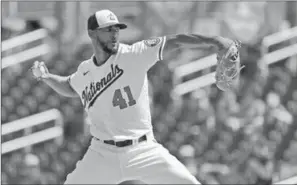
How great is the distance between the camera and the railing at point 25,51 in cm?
866

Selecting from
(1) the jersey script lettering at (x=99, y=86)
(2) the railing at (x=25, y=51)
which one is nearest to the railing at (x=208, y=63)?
(2) the railing at (x=25, y=51)

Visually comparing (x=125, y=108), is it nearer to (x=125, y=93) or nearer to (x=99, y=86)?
(x=125, y=93)

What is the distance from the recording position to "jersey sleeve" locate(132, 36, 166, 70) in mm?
5098

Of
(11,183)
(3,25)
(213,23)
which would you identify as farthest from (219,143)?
(3,25)

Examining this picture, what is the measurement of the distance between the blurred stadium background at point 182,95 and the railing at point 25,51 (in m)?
0.01

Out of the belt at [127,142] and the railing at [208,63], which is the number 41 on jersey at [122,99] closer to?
the belt at [127,142]

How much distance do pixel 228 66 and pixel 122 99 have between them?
2.43 feet

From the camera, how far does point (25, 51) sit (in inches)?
350

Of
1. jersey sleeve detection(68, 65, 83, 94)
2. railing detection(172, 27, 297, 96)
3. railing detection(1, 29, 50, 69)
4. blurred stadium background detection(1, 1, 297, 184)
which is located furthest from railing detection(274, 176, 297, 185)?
jersey sleeve detection(68, 65, 83, 94)

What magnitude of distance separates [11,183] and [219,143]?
7.29 feet

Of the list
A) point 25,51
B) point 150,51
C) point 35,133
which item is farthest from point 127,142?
point 25,51

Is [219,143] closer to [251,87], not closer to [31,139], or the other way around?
[251,87]

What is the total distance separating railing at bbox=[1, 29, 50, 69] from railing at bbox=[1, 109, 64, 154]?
2.31ft

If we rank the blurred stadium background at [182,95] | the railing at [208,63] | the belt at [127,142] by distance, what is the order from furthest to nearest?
Result: 1. the railing at [208,63]
2. the blurred stadium background at [182,95]
3. the belt at [127,142]
